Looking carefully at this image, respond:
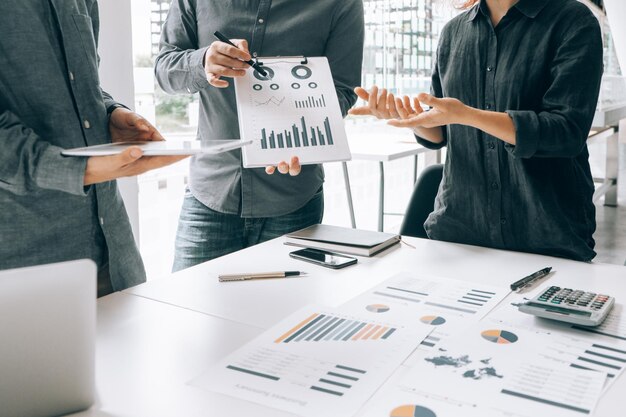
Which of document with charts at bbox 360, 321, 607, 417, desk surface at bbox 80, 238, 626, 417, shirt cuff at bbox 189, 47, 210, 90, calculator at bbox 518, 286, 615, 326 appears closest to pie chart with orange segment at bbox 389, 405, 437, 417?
document with charts at bbox 360, 321, 607, 417

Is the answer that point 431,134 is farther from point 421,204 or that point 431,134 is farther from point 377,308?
point 377,308

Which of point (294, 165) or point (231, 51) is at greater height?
point (231, 51)

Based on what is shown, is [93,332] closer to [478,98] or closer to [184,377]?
[184,377]

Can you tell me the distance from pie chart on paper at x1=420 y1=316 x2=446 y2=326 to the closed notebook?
48 cm

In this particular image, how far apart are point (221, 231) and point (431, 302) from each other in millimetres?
896

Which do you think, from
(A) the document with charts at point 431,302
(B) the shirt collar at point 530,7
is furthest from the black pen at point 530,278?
(B) the shirt collar at point 530,7

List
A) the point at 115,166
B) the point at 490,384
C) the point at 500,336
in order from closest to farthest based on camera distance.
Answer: the point at 490,384 → the point at 500,336 → the point at 115,166

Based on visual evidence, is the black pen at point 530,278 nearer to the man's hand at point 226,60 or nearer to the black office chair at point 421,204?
Result: the black office chair at point 421,204

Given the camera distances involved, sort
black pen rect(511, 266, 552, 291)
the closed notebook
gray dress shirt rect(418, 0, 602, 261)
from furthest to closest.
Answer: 1. the closed notebook
2. gray dress shirt rect(418, 0, 602, 261)
3. black pen rect(511, 266, 552, 291)

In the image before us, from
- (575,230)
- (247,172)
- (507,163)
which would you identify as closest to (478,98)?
(507,163)

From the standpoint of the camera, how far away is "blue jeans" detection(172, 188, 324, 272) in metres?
1.94

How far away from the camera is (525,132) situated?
1502mm

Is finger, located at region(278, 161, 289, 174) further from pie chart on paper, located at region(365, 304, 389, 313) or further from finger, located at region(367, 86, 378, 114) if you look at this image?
pie chart on paper, located at region(365, 304, 389, 313)

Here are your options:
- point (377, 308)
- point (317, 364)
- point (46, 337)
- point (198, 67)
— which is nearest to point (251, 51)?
point (198, 67)
